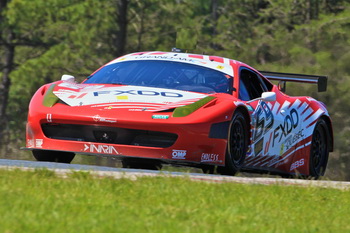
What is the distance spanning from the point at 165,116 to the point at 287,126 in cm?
271

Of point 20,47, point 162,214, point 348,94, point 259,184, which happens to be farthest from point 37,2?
point 162,214

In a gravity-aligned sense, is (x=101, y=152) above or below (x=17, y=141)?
above

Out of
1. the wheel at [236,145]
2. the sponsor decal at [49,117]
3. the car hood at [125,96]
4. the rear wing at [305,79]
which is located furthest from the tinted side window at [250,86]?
the sponsor decal at [49,117]

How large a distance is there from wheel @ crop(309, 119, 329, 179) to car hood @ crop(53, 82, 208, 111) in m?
2.92

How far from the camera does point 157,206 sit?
5.57 m

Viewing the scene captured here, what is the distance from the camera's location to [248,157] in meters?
9.48

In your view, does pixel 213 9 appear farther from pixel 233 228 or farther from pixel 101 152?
pixel 233 228

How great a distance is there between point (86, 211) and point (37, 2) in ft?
80.7

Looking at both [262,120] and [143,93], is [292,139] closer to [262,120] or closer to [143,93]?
[262,120]

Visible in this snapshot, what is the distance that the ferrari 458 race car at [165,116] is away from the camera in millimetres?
8391

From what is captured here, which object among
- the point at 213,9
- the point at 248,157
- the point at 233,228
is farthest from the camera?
the point at 213,9

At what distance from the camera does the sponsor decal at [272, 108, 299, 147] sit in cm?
1032

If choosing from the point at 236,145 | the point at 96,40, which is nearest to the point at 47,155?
the point at 236,145

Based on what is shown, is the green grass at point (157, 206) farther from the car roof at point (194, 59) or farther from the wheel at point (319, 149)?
the wheel at point (319, 149)
